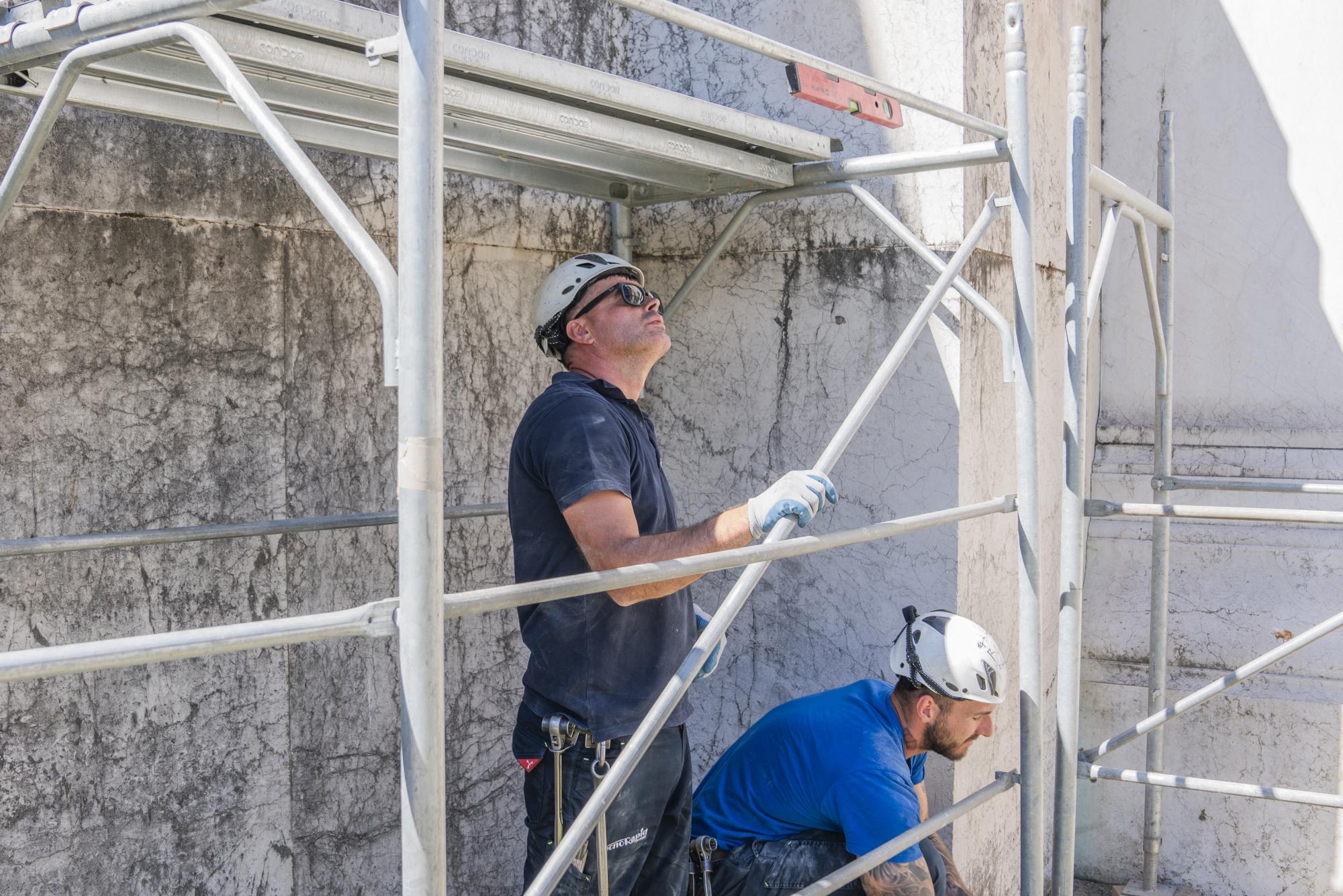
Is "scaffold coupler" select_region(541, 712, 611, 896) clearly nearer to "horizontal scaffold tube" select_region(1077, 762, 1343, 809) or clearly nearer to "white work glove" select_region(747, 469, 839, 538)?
"white work glove" select_region(747, 469, 839, 538)

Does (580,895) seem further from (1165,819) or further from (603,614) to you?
(1165,819)

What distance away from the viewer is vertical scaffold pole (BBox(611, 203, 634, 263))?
4.33 m

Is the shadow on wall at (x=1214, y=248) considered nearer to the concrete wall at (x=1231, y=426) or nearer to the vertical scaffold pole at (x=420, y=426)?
the concrete wall at (x=1231, y=426)

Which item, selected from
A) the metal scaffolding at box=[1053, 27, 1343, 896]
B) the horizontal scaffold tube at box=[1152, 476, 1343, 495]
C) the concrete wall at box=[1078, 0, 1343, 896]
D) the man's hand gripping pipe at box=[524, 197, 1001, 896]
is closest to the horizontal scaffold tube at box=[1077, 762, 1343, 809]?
the metal scaffolding at box=[1053, 27, 1343, 896]

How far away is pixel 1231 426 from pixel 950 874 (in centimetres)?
279

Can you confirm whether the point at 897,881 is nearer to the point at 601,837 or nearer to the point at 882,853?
the point at 882,853

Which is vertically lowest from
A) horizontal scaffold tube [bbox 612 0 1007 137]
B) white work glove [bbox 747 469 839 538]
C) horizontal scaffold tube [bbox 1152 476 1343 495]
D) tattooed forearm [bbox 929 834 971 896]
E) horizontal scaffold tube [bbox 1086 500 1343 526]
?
tattooed forearm [bbox 929 834 971 896]

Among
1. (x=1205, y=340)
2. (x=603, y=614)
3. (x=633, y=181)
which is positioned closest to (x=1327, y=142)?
(x=1205, y=340)

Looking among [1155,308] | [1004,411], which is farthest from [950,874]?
[1155,308]

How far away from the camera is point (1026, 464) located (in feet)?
11.1

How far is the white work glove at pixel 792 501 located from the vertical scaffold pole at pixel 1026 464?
1.12m

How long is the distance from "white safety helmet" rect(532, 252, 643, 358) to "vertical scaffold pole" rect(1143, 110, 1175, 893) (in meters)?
2.41

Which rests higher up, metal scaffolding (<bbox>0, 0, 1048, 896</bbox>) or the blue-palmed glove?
metal scaffolding (<bbox>0, 0, 1048, 896</bbox>)

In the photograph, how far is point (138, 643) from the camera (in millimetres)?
1531
